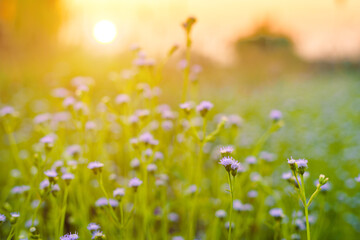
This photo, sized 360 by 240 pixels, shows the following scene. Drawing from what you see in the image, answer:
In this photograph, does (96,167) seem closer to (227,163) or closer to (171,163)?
(227,163)

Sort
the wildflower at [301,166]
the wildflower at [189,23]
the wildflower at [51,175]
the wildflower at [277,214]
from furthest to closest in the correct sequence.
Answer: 1. the wildflower at [189,23]
2. the wildflower at [277,214]
3. the wildflower at [51,175]
4. the wildflower at [301,166]

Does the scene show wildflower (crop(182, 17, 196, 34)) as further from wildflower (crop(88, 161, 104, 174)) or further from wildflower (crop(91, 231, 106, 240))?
wildflower (crop(91, 231, 106, 240))

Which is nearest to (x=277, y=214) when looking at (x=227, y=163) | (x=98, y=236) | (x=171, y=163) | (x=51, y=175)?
(x=227, y=163)

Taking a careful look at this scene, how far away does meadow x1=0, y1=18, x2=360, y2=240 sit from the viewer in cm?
185

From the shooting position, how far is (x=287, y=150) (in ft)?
15.9

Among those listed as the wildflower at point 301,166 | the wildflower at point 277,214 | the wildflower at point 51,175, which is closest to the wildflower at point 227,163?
the wildflower at point 301,166

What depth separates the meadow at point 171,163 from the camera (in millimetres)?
1848

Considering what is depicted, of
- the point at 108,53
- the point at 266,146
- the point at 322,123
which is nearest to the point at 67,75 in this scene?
the point at 108,53

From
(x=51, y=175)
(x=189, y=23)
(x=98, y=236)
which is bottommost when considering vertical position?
(x=98, y=236)

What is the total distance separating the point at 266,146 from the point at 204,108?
3.70 m

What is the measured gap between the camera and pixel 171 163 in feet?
8.68

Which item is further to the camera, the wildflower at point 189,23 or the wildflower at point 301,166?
the wildflower at point 189,23

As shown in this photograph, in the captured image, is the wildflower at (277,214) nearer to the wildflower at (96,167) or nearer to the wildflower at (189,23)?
the wildflower at (96,167)

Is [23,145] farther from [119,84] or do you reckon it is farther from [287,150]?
[287,150]
